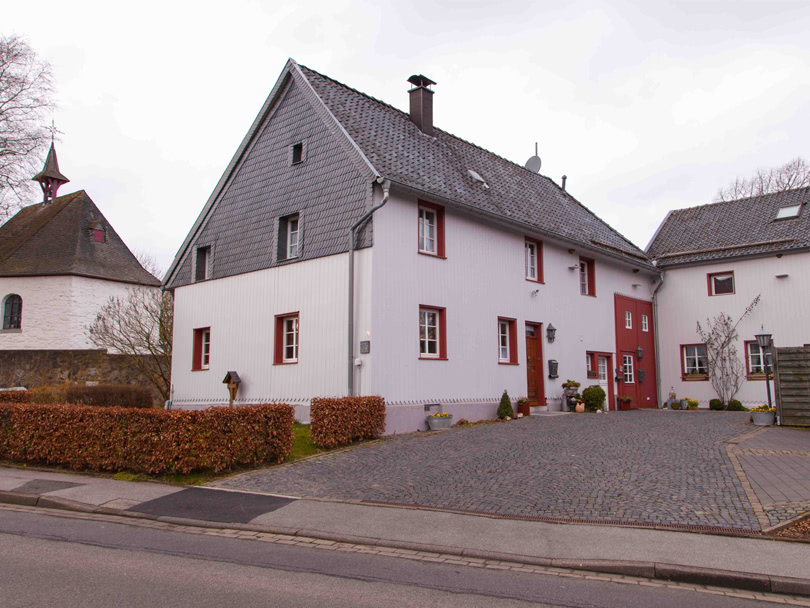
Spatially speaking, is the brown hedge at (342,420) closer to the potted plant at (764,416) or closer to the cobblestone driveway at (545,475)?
the cobblestone driveway at (545,475)

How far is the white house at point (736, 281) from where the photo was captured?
23688 millimetres

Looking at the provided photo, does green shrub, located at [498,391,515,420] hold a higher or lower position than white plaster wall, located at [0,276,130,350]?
lower

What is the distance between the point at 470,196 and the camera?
18.0m

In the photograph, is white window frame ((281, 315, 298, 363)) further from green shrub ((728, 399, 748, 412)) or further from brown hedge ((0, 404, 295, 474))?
green shrub ((728, 399, 748, 412))

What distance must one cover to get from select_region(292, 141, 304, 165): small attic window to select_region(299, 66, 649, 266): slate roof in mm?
1404

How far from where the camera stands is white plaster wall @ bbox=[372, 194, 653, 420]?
50.1 ft

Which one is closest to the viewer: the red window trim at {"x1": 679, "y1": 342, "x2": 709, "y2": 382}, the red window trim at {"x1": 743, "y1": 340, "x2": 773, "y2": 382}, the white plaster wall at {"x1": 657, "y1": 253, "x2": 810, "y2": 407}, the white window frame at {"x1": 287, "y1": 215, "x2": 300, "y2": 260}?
the white window frame at {"x1": 287, "y1": 215, "x2": 300, "y2": 260}

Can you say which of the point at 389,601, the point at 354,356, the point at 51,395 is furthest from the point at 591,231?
the point at 389,601

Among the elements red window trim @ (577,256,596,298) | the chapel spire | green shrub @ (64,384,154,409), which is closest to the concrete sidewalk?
green shrub @ (64,384,154,409)

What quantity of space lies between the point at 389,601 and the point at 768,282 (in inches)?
923

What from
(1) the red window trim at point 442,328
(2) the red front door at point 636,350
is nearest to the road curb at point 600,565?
(1) the red window trim at point 442,328

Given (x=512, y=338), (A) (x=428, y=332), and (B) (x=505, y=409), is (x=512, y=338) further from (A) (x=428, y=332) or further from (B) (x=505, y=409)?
(A) (x=428, y=332)

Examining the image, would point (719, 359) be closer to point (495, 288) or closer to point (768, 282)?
point (768, 282)

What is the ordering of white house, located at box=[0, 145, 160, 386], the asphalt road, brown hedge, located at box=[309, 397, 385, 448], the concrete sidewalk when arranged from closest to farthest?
the asphalt road, the concrete sidewalk, brown hedge, located at box=[309, 397, 385, 448], white house, located at box=[0, 145, 160, 386]
